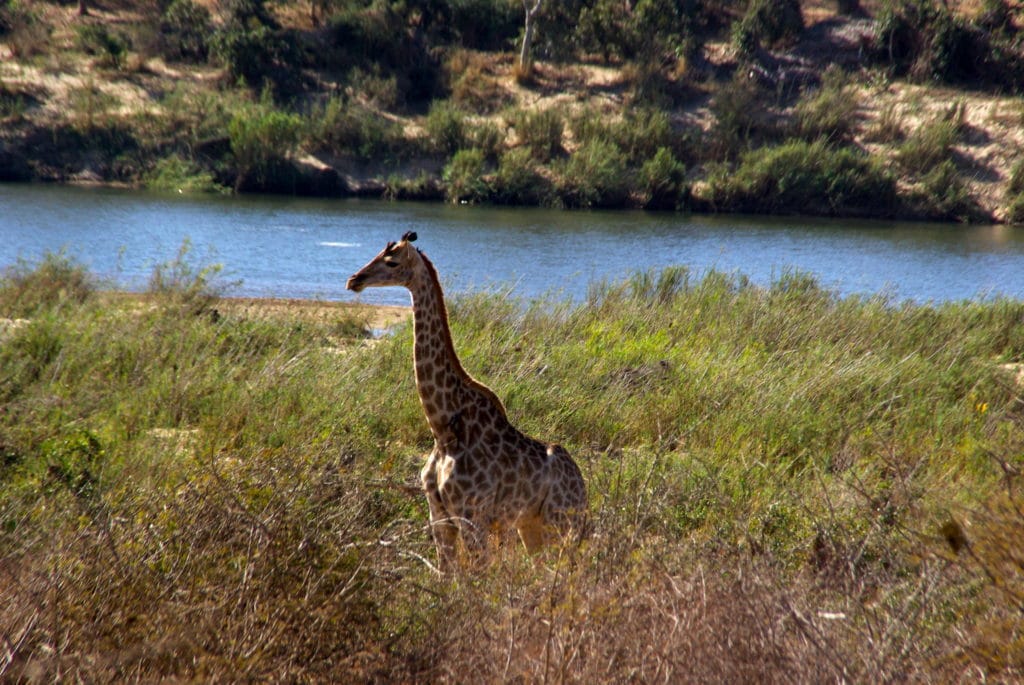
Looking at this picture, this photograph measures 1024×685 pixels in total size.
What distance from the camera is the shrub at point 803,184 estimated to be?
37.7 meters

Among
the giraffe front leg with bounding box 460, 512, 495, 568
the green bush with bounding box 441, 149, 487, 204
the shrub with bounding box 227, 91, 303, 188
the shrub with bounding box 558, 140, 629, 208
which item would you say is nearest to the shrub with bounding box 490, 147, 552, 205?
the green bush with bounding box 441, 149, 487, 204

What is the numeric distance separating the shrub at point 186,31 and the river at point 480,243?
Result: 470 inches

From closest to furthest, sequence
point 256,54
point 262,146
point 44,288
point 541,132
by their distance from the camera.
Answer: point 44,288
point 262,146
point 541,132
point 256,54

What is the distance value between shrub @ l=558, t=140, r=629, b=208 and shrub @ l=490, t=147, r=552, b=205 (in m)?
0.70

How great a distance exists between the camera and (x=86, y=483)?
5.99 m

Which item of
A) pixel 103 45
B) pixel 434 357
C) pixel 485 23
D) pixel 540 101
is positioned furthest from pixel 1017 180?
pixel 434 357

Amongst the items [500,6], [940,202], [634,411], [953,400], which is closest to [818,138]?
[940,202]

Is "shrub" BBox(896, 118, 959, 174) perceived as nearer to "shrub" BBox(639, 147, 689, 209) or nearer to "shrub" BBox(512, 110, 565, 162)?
"shrub" BBox(639, 147, 689, 209)

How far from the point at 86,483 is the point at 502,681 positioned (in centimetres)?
339

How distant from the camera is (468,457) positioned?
5.63 m

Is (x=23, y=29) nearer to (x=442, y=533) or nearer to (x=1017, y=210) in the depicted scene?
(x=1017, y=210)

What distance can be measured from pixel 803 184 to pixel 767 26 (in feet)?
44.6

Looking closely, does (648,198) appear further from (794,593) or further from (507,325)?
(794,593)

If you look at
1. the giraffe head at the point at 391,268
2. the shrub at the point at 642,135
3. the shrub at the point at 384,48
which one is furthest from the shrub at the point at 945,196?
the giraffe head at the point at 391,268
